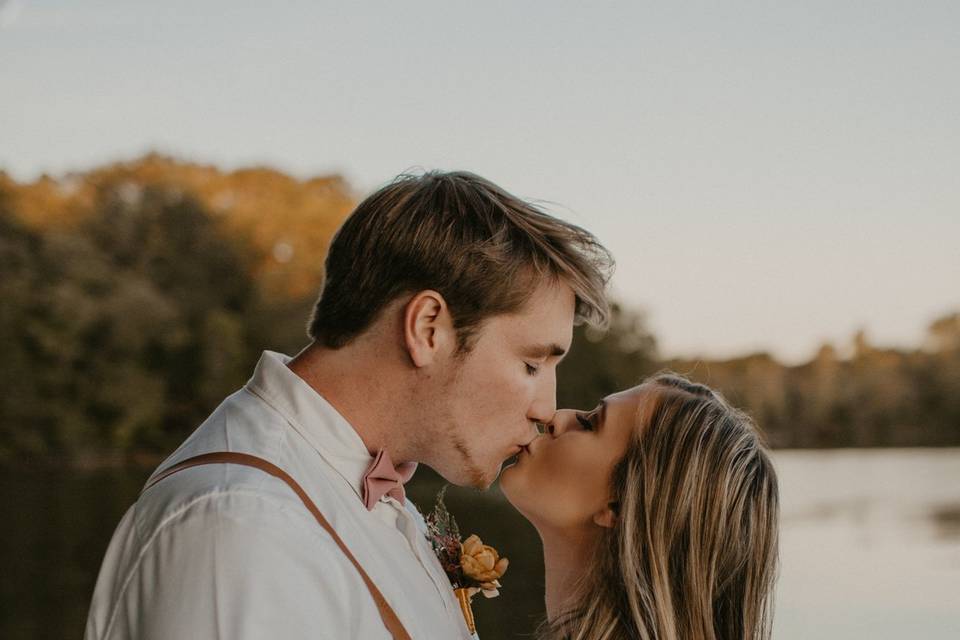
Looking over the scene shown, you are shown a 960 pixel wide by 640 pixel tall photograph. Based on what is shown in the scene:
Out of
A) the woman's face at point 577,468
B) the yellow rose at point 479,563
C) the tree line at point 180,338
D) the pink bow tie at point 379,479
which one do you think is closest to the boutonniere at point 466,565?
the yellow rose at point 479,563

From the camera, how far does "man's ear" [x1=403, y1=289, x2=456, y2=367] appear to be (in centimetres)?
193

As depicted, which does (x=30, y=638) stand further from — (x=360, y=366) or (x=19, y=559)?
(x=360, y=366)

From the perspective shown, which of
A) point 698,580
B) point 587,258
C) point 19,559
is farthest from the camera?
point 19,559

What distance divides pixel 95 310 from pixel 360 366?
85.4 feet

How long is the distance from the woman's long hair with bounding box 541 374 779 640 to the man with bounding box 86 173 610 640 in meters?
0.49

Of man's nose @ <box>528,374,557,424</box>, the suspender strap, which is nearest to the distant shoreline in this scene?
man's nose @ <box>528,374,557,424</box>

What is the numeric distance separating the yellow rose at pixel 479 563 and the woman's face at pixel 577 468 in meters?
0.21

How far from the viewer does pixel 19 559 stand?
1499 centimetres

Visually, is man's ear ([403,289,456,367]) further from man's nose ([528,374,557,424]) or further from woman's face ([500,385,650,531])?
woman's face ([500,385,650,531])

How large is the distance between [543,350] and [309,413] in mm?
443

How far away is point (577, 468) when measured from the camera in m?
2.76

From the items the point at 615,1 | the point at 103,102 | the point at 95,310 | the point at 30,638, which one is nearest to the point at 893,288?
the point at 615,1

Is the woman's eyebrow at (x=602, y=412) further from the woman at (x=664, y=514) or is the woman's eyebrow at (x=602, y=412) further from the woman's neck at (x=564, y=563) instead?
the woman's neck at (x=564, y=563)

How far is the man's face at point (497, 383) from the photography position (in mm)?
2012
